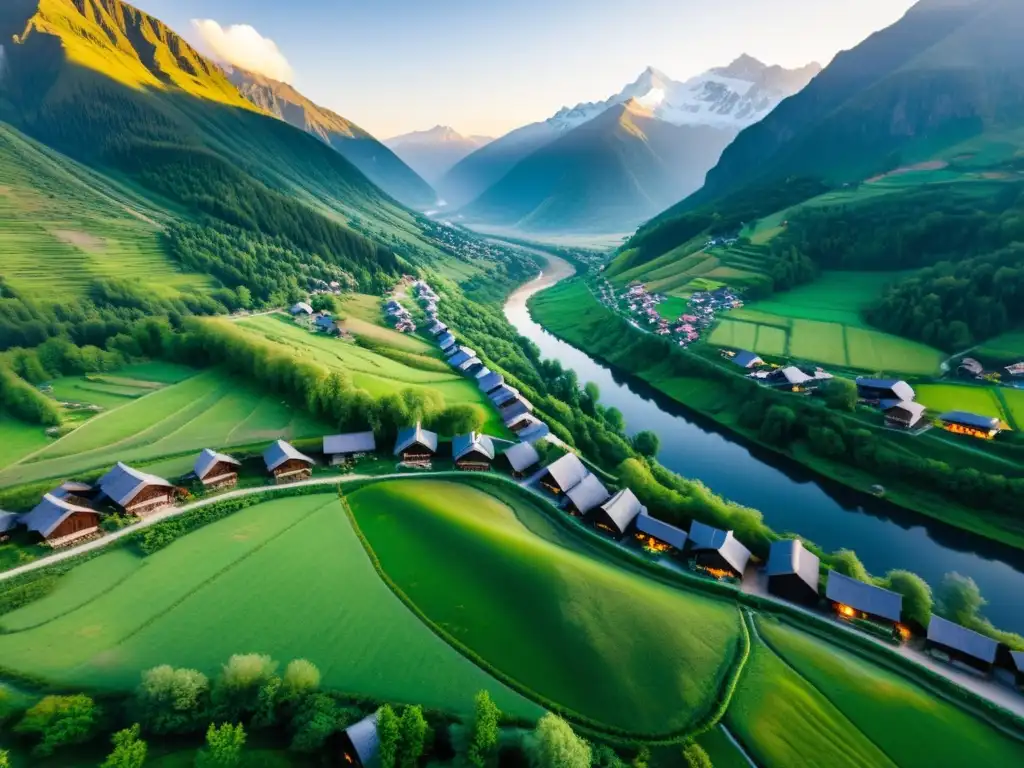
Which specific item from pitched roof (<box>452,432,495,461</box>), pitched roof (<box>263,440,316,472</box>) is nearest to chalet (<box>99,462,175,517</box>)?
pitched roof (<box>263,440,316,472</box>)

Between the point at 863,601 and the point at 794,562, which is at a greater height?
the point at 794,562

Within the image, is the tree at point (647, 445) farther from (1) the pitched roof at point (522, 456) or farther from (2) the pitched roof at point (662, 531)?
(2) the pitched roof at point (662, 531)

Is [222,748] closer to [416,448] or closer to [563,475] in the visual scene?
[416,448]

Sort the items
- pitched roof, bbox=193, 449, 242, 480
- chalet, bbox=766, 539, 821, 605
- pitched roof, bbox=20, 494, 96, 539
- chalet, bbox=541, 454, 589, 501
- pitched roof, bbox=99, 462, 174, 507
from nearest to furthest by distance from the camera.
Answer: chalet, bbox=766, 539, 821, 605, pitched roof, bbox=20, 494, 96, 539, pitched roof, bbox=99, 462, 174, 507, pitched roof, bbox=193, 449, 242, 480, chalet, bbox=541, 454, 589, 501

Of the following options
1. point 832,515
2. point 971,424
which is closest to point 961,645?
point 832,515

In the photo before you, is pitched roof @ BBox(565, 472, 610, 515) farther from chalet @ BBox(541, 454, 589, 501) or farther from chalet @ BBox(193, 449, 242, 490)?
chalet @ BBox(193, 449, 242, 490)

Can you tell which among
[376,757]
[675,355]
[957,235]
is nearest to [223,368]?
[376,757]

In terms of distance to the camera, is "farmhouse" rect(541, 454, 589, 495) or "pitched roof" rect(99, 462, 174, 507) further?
"farmhouse" rect(541, 454, 589, 495)
